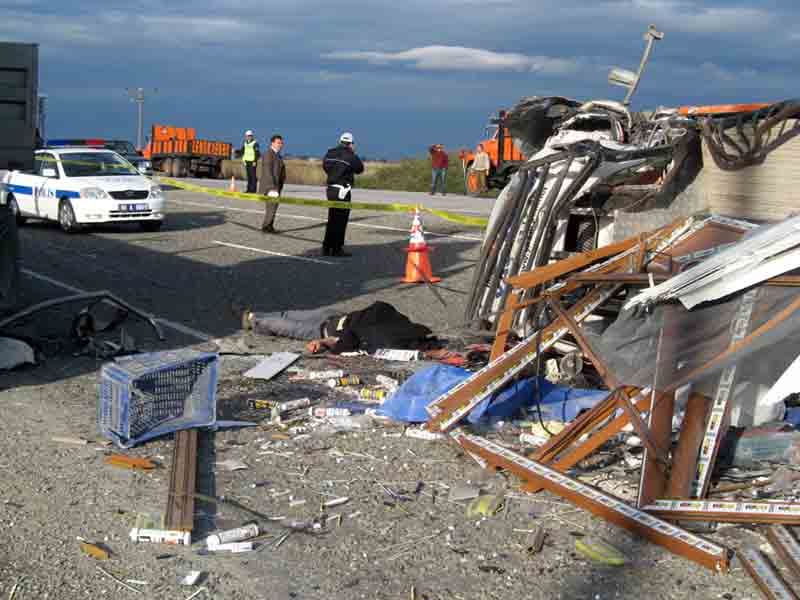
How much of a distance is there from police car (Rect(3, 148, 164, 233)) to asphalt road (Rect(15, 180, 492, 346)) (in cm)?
36

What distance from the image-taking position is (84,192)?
20.2 metres

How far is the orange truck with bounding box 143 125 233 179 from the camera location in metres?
50.6

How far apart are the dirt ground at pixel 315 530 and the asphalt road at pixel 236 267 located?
389 cm

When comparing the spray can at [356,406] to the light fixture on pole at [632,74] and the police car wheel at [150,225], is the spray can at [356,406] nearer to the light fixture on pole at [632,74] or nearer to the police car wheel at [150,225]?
the light fixture on pole at [632,74]

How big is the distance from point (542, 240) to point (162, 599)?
204 inches

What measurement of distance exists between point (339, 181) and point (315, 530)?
39.9 ft

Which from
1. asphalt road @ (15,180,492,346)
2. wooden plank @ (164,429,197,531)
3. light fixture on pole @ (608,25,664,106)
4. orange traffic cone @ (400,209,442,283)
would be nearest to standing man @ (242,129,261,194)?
asphalt road @ (15,180,492,346)

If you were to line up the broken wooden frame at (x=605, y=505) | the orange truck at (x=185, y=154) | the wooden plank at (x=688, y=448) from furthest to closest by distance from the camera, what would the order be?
the orange truck at (x=185, y=154), the wooden plank at (x=688, y=448), the broken wooden frame at (x=605, y=505)

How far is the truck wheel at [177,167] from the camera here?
5062 cm

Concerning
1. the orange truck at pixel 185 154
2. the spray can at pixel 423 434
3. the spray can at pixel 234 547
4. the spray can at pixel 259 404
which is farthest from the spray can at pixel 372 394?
the orange truck at pixel 185 154

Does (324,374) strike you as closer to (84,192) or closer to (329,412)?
(329,412)

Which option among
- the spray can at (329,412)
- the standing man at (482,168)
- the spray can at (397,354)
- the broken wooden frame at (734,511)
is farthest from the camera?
the standing man at (482,168)

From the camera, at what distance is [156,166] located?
51875 millimetres

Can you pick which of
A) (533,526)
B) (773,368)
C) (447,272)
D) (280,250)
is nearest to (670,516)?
(533,526)
